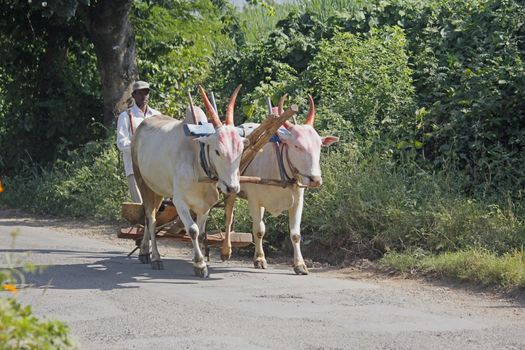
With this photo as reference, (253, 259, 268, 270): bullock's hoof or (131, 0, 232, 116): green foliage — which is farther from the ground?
(131, 0, 232, 116): green foliage

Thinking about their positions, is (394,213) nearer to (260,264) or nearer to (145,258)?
(260,264)

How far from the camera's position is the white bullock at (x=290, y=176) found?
9.10 m

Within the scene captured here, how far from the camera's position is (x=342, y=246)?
10547mm

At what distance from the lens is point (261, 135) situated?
9.01 m

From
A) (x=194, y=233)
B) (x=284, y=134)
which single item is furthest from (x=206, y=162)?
(x=284, y=134)

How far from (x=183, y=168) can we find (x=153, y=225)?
109 centimetres

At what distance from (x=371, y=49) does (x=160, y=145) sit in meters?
4.61

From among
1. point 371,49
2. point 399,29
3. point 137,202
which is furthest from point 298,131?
point 399,29

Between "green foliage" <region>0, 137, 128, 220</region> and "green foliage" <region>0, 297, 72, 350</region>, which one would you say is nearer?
"green foliage" <region>0, 297, 72, 350</region>

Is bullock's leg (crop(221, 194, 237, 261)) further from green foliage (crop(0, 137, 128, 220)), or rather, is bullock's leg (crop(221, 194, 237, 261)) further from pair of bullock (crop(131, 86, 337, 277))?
green foliage (crop(0, 137, 128, 220))

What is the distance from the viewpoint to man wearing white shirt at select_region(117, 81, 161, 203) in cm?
1105

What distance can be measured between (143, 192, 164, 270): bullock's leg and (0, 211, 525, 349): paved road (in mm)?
126

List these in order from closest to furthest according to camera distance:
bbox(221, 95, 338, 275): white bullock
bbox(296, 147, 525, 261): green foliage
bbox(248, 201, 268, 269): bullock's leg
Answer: bbox(221, 95, 338, 275): white bullock
bbox(296, 147, 525, 261): green foliage
bbox(248, 201, 268, 269): bullock's leg

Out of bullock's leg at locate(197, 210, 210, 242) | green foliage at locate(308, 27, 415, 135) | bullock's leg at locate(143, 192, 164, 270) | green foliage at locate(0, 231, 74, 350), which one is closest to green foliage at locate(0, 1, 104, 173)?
green foliage at locate(308, 27, 415, 135)
